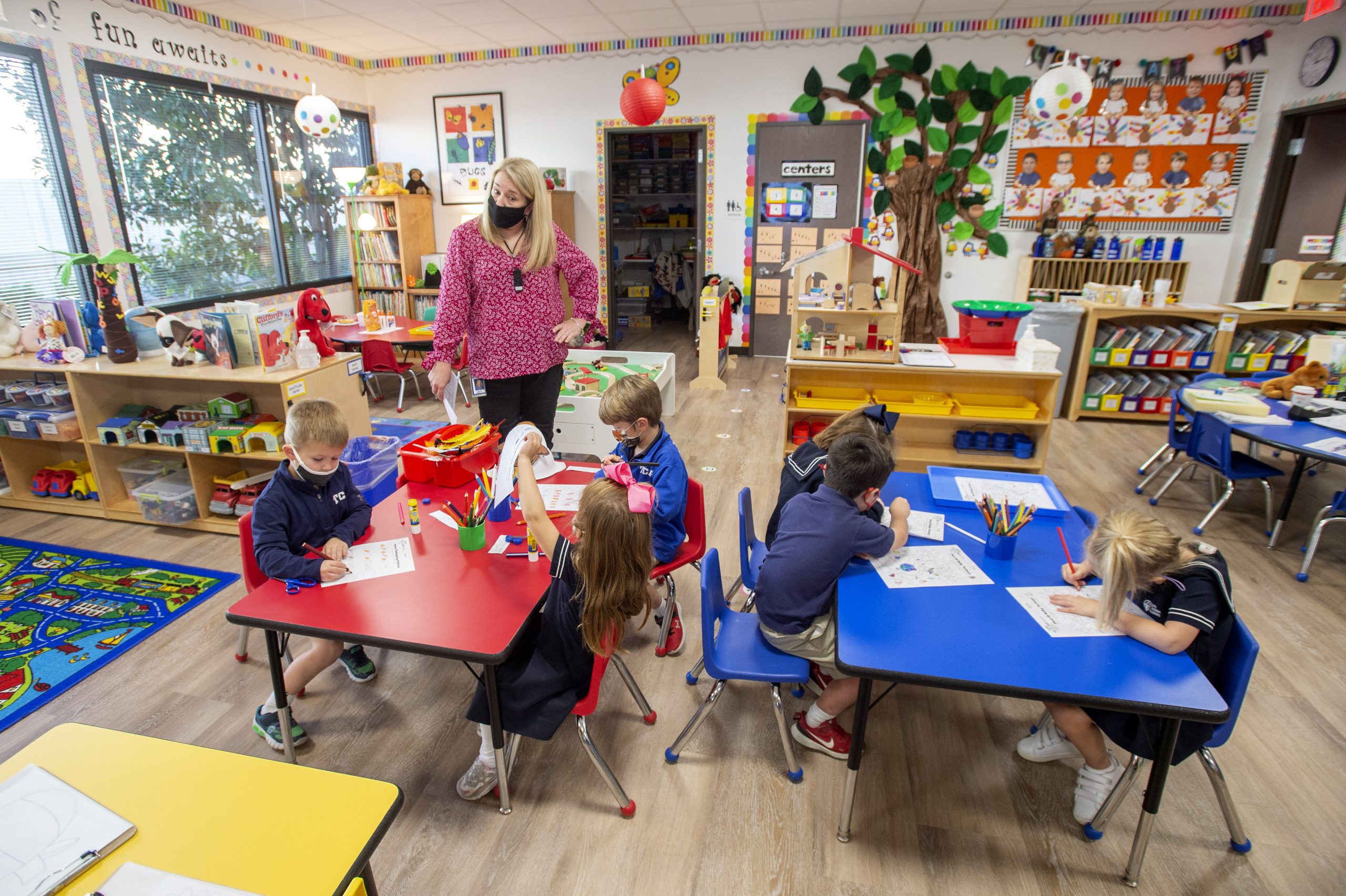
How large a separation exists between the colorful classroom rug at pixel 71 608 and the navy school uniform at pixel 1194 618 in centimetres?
336

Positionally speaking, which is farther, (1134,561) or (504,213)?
(504,213)

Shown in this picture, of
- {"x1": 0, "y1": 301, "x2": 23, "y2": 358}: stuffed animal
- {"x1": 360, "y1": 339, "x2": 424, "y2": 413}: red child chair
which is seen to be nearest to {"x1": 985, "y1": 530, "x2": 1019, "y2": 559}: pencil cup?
{"x1": 360, "y1": 339, "x2": 424, "y2": 413}: red child chair

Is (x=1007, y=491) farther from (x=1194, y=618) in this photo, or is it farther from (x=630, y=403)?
(x=630, y=403)

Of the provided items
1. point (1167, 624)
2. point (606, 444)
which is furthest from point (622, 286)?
point (1167, 624)

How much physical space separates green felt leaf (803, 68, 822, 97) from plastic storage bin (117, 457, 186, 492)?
235 inches

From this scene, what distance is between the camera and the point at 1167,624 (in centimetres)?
161

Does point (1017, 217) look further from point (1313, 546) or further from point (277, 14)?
point (277, 14)

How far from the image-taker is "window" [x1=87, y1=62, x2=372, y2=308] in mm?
5230

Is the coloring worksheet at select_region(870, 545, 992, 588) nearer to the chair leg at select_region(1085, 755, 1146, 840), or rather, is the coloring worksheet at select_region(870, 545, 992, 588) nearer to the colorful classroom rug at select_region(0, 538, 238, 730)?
the chair leg at select_region(1085, 755, 1146, 840)

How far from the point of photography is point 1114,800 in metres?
1.84

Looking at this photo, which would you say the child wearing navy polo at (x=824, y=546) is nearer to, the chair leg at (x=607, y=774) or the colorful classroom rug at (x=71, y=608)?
the chair leg at (x=607, y=774)

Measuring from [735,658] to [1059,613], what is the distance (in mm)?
841

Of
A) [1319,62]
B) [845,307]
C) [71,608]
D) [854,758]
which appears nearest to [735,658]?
[854,758]

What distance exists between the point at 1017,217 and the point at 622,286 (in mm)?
4766
